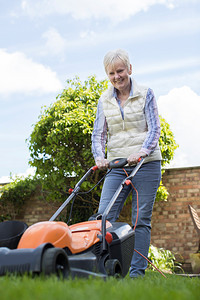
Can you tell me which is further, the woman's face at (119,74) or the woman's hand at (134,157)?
the woman's face at (119,74)

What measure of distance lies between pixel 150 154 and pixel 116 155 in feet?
A: 0.89

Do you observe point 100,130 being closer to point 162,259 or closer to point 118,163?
point 118,163

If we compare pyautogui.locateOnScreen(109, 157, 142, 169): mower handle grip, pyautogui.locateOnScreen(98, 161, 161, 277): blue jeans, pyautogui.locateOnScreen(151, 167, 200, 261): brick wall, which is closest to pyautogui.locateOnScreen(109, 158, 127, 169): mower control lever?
pyautogui.locateOnScreen(109, 157, 142, 169): mower handle grip

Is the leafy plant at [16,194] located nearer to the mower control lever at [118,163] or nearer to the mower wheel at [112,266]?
the mower control lever at [118,163]

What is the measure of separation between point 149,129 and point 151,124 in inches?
1.6

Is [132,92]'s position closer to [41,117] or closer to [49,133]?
[49,133]

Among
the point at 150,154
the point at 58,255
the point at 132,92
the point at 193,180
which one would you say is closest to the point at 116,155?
the point at 150,154

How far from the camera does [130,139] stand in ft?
10.9

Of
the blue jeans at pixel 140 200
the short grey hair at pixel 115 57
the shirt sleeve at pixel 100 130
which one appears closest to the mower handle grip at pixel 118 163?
the blue jeans at pixel 140 200

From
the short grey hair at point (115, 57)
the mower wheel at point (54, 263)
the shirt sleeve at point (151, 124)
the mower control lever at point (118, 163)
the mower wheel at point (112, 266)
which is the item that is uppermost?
the short grey hair at point (115, 57)

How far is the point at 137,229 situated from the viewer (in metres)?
3.20

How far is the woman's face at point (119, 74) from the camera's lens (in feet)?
10.5

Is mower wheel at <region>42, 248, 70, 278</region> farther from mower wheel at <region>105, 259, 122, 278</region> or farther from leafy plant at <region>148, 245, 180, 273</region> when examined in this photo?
leafy plant at <region>148, 245, 180, 273</region>

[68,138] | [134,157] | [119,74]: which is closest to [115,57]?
[119,74]
